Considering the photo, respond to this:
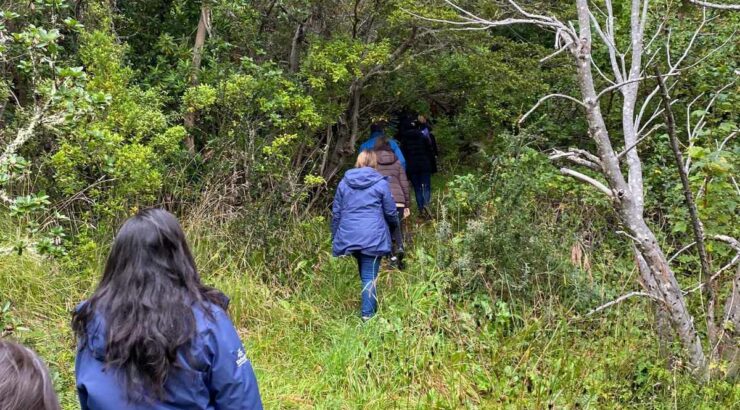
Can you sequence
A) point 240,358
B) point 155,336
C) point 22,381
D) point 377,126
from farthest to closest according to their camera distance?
point 377,126, point 240,358, point 155,336, point 22,381

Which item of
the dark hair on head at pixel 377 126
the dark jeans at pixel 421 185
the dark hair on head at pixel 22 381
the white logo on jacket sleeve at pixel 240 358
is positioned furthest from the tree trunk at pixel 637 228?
the dark jeans at pixel 421 185

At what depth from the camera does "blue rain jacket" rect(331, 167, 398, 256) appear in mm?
5395

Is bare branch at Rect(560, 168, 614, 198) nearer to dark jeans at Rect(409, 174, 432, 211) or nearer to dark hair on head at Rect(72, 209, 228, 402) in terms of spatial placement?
dark hair on head at Rect(72, 209, 228, 402)

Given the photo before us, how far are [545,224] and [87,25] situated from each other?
5.15m

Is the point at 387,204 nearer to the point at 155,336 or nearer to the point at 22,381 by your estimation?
the point at 155,336

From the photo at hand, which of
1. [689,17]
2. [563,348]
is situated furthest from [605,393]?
[689,17]

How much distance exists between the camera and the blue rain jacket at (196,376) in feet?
6.73

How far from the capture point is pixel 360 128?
28.5 ft

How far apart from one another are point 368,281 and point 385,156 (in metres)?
2.07

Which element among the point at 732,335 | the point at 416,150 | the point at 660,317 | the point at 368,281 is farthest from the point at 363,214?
the point at 416,150

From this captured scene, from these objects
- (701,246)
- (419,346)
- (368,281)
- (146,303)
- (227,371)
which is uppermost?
(146,303)

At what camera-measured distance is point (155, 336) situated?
2.02m

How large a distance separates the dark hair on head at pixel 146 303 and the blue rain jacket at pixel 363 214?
322 cm

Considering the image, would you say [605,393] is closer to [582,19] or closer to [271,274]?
[582,19]
